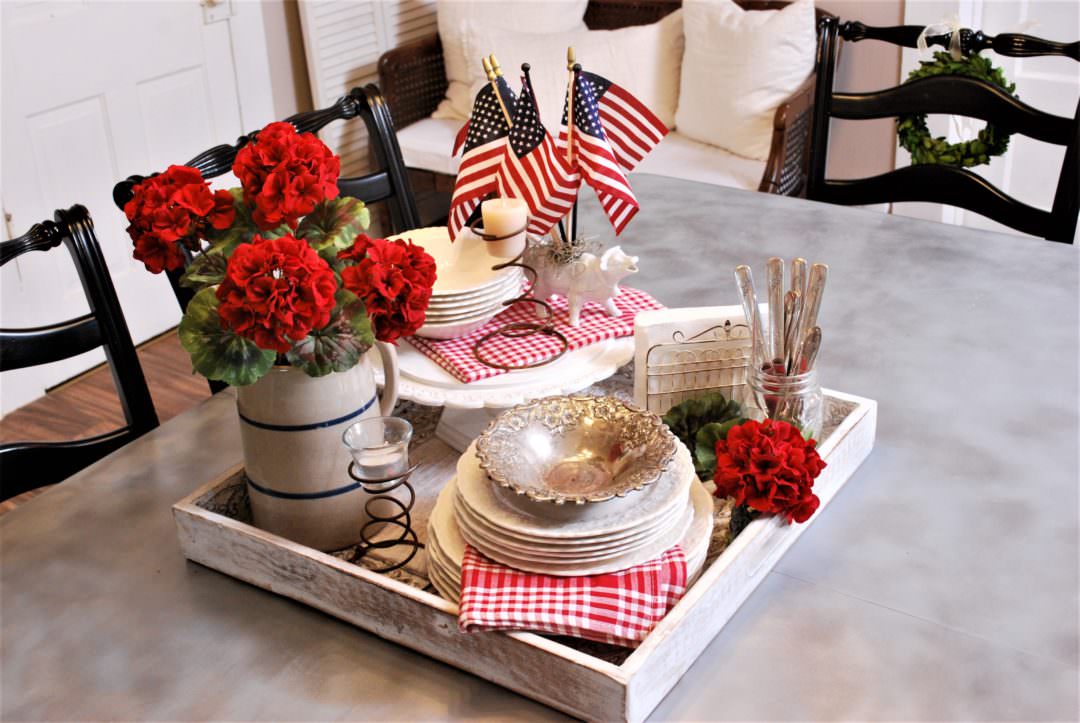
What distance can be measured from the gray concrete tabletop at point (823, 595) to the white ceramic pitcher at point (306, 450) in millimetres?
Result: 83

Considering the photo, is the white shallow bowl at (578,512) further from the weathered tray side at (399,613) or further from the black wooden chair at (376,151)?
the black wooden chair at (376,151)

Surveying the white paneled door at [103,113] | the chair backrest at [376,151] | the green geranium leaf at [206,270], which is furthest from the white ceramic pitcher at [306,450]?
the white paneled door at [103,113]

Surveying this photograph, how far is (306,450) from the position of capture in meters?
1.04

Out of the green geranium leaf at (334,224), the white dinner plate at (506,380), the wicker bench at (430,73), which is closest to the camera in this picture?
the green geranium leaf at (334,224)

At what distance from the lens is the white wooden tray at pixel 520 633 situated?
859 mm

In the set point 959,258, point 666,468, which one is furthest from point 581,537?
point 959,258

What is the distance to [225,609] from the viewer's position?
1027 millimetres

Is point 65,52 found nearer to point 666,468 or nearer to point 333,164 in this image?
point 333,164

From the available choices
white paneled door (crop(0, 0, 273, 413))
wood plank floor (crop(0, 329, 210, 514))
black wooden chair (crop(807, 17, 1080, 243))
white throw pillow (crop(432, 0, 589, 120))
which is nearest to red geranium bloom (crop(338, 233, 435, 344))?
black wooden chair (crop(807, 17, 1080, 243))

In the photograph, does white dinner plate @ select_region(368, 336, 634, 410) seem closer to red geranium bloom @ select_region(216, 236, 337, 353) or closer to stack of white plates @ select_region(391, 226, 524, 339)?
stack of white plates @ select_region(391, 226, 524, 339)

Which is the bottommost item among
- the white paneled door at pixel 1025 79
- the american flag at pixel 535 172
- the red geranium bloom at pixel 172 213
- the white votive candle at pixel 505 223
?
the white paneled door at pixel 1025 79

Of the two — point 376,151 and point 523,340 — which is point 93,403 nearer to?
point 376,151

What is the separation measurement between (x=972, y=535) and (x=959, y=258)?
2.34ft

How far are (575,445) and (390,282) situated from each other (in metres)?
0.24
